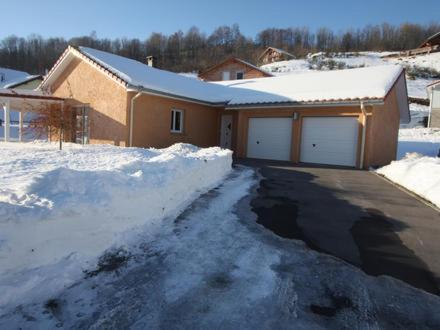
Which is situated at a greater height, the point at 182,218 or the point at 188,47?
the point at 188,47

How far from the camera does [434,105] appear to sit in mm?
31500

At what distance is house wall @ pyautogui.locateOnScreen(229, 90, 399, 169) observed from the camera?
13.9m

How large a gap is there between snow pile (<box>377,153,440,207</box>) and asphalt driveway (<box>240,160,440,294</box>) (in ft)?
1.17

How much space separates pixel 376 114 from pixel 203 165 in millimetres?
9245

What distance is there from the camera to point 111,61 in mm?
16250

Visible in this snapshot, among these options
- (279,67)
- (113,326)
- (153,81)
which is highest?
(279,67)

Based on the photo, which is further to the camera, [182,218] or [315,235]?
[182,218]

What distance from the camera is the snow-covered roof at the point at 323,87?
14.2 metres

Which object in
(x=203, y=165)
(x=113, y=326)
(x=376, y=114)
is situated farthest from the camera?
(x=376, y=114)

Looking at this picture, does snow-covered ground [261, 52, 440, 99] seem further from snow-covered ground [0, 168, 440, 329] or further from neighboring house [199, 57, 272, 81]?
snow-covered ground [0, 168, 440, 329]

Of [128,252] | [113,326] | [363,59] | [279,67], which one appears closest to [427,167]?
[128,252]

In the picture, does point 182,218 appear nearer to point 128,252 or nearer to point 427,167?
point 128,252

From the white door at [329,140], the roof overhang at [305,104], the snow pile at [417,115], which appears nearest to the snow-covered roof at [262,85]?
the roof overhang at [305,104]

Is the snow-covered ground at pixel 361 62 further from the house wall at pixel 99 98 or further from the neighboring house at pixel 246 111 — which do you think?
the house wall at pixel 99 98
